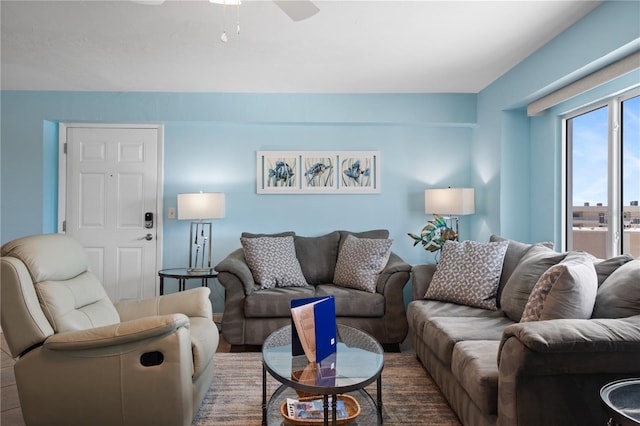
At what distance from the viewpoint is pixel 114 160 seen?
4.21 m

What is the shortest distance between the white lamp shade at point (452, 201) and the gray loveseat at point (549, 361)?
1476 mm

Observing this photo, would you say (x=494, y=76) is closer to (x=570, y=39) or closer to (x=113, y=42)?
(x=570, y=39)

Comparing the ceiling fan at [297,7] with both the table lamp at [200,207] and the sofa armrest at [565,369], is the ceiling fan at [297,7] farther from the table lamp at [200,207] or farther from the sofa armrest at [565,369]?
the table lamp at [200,207]

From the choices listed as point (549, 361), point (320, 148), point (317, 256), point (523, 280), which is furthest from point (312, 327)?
point (320, 148)

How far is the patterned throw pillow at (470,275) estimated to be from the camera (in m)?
2.80

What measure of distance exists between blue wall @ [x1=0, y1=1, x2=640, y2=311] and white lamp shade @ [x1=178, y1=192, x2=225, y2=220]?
1.53 feet

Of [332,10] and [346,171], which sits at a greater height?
[332,10]

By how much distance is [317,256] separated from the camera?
3.93 meters

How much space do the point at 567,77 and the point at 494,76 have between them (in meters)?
0.93

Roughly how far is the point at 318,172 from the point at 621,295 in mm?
2923

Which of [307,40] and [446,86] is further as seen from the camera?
[446,86]

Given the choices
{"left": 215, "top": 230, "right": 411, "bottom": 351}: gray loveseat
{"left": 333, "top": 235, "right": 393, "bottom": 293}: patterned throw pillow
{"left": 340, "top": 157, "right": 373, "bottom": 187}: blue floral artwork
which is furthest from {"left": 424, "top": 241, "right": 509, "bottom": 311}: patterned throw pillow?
{"left": 340, "top": 157, "right": 373, "bottom": 187}: blue floral artwork

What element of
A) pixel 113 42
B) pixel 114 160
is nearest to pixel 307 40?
pixel 113 42

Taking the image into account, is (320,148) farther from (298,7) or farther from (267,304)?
(298,7)
